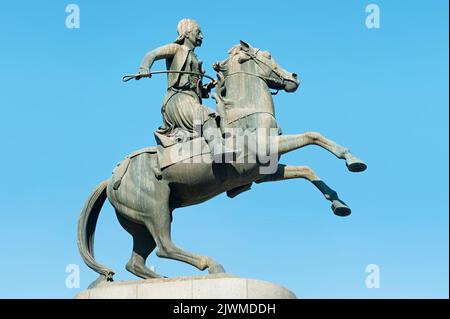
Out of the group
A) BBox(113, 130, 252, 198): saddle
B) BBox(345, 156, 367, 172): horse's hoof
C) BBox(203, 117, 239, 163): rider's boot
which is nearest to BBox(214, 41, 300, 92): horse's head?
BBox(203, 117, 239, 163): rider's boot

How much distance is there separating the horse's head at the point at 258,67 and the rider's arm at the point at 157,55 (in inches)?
30.6

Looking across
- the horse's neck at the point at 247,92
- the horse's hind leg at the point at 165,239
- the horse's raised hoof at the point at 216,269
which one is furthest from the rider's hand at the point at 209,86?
the horse's raised hoof at the point at 216,269

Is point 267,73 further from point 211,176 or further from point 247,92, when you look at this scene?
point 211,176

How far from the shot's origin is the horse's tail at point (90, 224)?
66.2ft

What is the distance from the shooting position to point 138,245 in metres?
20.4

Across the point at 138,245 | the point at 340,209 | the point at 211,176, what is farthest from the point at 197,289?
the point at 340,209

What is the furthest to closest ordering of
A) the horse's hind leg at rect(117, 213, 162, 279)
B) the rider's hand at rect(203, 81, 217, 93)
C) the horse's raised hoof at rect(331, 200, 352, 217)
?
the rider's hand at rect(203, 81, 217, 93)
the horse's hind leg at rect(117, 213, 162, 279)
the horse's raised hoof at rect(331, 200, 352, 217)

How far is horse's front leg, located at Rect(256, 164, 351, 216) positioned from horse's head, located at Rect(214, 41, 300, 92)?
135 cm

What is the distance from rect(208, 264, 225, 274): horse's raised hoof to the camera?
19.1 metres

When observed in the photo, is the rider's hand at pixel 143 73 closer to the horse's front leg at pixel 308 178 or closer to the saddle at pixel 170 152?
the saddle at pixel 170 152

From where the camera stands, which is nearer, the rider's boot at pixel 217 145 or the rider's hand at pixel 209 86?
the rider's boot at pixel 217 145

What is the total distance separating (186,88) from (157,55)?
713 millimetres

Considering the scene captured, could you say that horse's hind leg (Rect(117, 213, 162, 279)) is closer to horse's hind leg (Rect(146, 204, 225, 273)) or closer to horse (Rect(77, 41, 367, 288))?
horse (Rect(77, 41, 367, 288))
